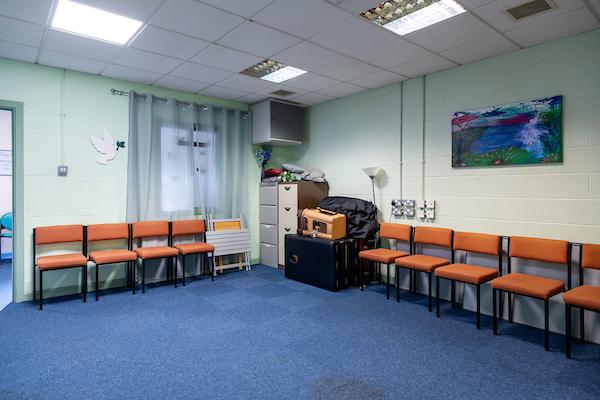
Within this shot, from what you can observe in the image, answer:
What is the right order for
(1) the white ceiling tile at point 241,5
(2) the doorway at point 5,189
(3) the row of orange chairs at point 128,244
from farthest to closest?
(2) the doorway at point 5,189 → (3) the row of orange chairs at point 128,244 → (1) the white ceiling tile at point 241,5

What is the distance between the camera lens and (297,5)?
2682 mm

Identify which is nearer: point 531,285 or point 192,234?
point 531,285

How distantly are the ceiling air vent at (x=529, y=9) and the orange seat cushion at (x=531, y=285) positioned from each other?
2128 mm

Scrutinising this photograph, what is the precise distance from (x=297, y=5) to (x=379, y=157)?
253cm

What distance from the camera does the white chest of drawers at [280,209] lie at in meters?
5.14

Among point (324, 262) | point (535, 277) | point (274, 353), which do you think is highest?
point (535, 277)

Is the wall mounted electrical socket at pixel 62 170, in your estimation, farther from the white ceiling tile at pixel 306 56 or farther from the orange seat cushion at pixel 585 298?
the orange seat cushion at pixel 585 298

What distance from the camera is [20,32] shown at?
10.2ft

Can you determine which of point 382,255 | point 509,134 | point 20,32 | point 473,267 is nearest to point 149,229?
point 20,32

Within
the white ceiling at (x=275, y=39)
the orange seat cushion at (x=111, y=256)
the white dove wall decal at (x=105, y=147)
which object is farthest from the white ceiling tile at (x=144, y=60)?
the orange seat cushion at (x=111, y=256)

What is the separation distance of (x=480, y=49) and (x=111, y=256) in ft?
14.4

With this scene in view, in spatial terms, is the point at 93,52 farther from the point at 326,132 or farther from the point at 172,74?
the point at 326,132

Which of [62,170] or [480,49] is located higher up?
[480,49]

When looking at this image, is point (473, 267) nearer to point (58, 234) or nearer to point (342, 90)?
point (342, 90)
